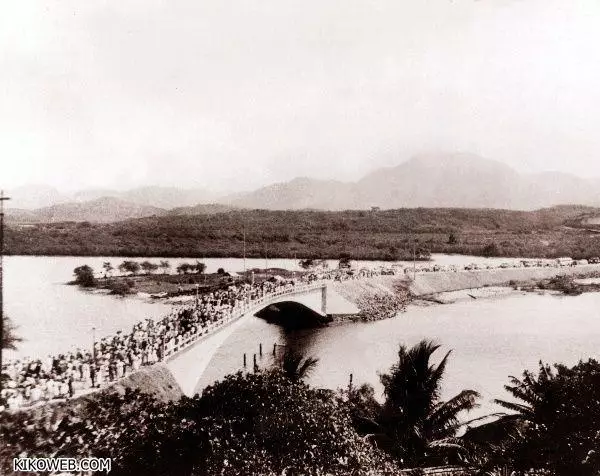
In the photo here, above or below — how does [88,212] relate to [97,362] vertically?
above

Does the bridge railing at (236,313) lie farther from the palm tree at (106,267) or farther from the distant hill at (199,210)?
the distant hill at (199,210)

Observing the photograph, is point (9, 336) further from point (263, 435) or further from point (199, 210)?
point (199, 210)

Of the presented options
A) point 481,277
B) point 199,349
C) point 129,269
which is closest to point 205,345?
point 199,349

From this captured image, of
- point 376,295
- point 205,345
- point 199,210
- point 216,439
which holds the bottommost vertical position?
point 376,295

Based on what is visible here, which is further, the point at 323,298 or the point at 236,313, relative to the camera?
the point at 323,298

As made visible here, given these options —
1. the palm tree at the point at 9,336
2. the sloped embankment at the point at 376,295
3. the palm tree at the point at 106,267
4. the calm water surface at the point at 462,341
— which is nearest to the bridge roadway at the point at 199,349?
the calm water surface at the point at 462,341

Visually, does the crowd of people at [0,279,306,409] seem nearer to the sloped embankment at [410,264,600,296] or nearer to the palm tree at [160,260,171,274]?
the palm tree at [160,260,171,274]

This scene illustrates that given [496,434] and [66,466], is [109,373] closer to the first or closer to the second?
[66,466]
